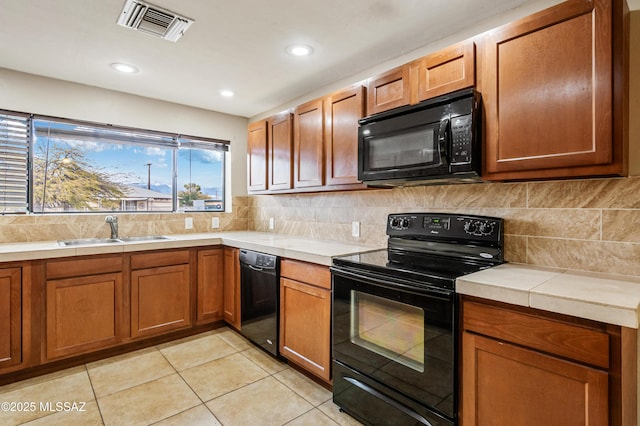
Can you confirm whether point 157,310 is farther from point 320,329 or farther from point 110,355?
point 320,329

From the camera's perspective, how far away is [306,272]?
2275mm

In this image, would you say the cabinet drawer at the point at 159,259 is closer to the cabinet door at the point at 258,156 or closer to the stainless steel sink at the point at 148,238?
the stainless steel sink at the point at 148,238

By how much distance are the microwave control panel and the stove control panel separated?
441 mm

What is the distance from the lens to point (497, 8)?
6.00ft

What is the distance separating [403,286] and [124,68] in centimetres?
268

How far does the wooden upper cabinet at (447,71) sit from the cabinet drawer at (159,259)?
7.83 ft

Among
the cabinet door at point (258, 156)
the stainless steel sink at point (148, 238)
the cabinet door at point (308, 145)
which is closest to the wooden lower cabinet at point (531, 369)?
the cabinet door at point (308, 145)

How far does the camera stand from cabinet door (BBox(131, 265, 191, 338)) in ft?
9.09

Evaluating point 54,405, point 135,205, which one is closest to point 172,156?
point 135,205

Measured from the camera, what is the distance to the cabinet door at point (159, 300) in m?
2.77

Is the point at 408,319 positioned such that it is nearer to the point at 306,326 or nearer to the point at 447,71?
the point at 306,326

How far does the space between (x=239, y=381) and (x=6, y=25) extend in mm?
2706

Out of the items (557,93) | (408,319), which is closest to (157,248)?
(408,319)

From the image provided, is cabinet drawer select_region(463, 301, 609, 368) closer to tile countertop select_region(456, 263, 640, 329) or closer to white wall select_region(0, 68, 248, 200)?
tile countertop select_region(456, 263, 640, 329)
